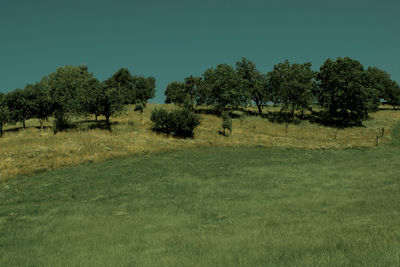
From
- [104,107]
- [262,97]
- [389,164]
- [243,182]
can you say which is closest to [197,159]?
[243,182]

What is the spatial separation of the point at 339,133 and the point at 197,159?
152 ft

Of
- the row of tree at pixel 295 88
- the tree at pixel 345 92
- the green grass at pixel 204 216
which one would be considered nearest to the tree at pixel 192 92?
the row of tree at pixel 295 88

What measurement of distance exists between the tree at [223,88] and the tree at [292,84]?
11.2m

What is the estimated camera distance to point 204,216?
43.8 feet

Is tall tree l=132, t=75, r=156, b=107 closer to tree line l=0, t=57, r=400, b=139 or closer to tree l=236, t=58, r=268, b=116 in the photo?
tree line l=0, t=57, r=400, b=139

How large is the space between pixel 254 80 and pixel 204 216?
3005 inches

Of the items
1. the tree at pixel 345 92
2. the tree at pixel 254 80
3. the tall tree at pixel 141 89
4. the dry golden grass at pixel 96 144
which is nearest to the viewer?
the dry golden grass at pixel 96 144

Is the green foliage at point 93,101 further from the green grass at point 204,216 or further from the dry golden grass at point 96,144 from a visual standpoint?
the green grass at point 204,216

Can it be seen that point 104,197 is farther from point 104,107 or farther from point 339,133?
point 339,133

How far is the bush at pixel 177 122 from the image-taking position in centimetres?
4706

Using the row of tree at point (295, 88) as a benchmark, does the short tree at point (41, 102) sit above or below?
below

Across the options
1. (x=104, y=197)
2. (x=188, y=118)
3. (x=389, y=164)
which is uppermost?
(x=188, y=118)

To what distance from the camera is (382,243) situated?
7961mm

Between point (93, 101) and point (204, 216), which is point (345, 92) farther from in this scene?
point (204, 216)
